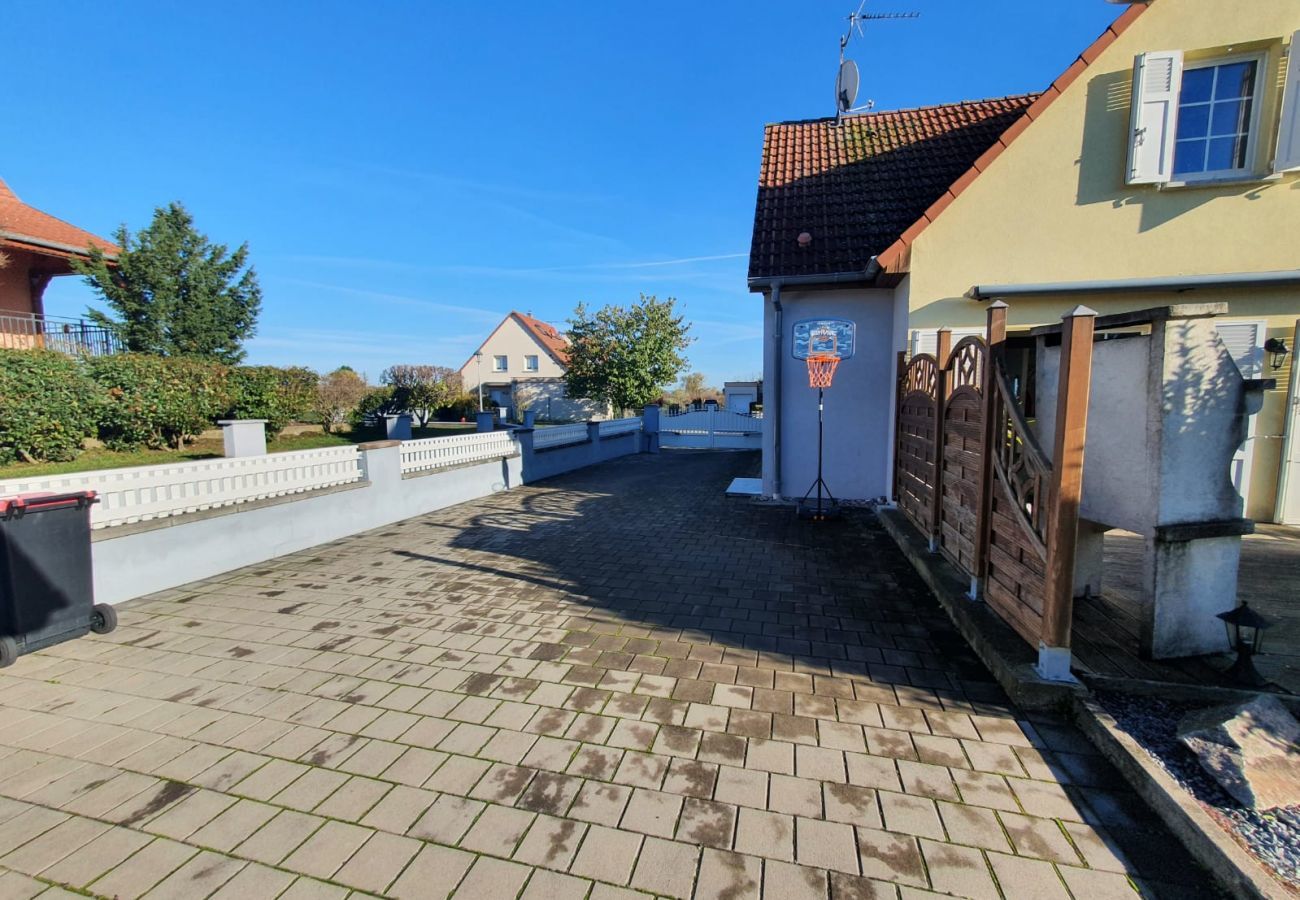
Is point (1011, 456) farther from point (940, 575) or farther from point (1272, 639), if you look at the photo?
point (1272, 639)

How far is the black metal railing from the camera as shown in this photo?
1278 centimetres

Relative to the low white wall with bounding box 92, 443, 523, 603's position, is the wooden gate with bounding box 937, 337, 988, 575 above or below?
above

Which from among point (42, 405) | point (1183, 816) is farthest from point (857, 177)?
point (42, 405)

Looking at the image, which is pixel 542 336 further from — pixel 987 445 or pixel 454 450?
pixel 987 445

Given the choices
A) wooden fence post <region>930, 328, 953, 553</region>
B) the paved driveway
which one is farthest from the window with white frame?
the paved driveway

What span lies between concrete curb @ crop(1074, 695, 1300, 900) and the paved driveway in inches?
2.9

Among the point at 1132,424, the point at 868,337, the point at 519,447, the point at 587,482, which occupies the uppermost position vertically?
the point at 868,337

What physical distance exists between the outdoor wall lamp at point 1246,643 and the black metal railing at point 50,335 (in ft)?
60.1

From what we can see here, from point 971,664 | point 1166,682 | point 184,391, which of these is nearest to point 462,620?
point 971,664

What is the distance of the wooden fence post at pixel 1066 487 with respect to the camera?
110 inches

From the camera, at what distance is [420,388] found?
893 inches

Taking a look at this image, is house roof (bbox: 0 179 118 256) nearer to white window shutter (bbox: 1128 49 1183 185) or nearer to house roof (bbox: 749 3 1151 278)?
house roof (bbox: 749 3 1151 278)

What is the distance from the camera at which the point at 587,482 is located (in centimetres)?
1183

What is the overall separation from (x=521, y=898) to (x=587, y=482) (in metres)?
10.1
